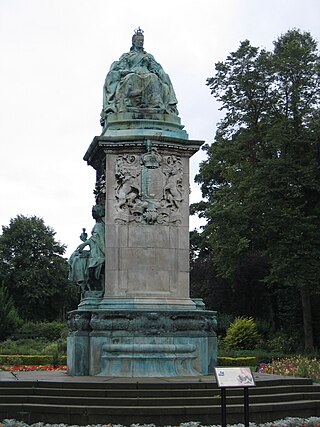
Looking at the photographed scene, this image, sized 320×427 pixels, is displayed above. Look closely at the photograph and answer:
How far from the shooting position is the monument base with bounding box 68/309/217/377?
16.3 metres

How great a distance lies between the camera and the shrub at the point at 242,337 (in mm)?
38188

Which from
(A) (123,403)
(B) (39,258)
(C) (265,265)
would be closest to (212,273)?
(C) (265,265)

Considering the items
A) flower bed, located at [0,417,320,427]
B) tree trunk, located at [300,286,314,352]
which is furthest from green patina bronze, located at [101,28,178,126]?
tree trunk, located at [300,286,314,352]

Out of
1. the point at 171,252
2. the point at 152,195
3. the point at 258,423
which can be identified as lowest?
the point at 258,423

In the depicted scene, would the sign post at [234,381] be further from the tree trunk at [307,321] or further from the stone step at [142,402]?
the tree trunk at [307,321]

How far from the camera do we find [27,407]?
1277 centimetres

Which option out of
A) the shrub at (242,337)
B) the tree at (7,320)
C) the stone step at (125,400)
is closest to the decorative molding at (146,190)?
the stone step at (125,400)

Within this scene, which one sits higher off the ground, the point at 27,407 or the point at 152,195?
Answer: the point at 152,195

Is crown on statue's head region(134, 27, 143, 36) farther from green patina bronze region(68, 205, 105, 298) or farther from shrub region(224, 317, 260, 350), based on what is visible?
shrub region(224, 317, 260, 350)

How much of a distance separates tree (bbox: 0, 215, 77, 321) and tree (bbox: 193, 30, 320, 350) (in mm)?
28848

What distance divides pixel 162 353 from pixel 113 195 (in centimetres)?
369

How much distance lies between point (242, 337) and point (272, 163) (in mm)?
9125

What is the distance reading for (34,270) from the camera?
216ft

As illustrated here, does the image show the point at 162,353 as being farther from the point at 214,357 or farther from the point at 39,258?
the point at 39,258
